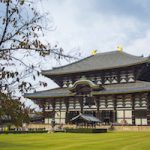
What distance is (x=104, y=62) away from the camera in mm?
65750

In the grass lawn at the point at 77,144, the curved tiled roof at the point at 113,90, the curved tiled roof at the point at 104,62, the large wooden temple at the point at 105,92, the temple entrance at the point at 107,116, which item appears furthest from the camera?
the curved tiled roof at the point at 104,62

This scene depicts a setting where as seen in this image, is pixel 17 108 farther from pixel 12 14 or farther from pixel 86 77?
pixel 86 77

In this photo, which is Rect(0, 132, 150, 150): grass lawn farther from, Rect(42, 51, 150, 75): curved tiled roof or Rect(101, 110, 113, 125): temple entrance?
Rect(42, 51, 150, 75): curved tiled roof

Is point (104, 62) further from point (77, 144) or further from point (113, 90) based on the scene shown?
point (77, 144)

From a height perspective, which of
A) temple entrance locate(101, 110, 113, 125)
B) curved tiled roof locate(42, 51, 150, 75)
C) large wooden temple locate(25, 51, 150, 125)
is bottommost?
temple entrance locate(101, 110, 113, 125)

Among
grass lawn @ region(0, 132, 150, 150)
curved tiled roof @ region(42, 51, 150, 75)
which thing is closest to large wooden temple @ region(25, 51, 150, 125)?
curved tiled roof @ region(42, 51, 150, 75)

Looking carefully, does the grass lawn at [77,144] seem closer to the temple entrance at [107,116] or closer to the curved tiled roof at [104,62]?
the temple entrance at [107,116]

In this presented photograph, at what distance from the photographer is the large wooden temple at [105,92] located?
55062mm

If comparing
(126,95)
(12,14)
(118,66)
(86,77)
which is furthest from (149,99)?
(12,14)

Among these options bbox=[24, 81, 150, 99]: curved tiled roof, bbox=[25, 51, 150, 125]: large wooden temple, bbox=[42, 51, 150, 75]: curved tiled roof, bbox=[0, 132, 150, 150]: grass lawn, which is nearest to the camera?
bbox=[0, 132, 150, 150]: grass lawn

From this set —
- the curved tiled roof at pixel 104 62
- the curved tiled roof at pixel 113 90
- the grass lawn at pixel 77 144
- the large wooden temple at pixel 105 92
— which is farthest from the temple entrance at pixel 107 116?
the grass lawn at pixel 77 144

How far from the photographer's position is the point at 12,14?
9.78 m

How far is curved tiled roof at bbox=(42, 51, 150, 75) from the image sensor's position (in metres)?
59.2

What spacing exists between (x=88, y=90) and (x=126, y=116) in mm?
8283
